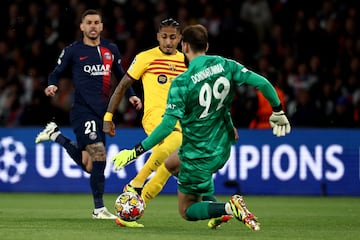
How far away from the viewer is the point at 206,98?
948 centimetres

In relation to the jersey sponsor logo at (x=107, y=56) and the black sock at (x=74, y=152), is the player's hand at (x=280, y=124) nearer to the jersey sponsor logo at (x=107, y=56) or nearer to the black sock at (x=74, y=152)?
the jersey sponsor logo at (x=107, y=56)

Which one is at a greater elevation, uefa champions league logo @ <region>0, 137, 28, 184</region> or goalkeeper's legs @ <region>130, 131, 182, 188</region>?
goalkeeper's legs @ <region>130, 131, 182, 188</region>

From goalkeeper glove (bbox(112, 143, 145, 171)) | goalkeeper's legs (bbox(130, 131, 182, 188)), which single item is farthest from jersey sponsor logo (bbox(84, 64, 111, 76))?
goalkeeper glove (bbox(112, 143, 145, 171))

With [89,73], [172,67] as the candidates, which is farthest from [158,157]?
[89,73]

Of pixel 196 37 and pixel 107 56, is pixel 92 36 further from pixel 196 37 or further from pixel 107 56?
pixel 196 37

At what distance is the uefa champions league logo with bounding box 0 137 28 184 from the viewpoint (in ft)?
57.2

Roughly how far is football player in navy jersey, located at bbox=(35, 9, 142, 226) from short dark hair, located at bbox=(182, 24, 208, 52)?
9.14ft

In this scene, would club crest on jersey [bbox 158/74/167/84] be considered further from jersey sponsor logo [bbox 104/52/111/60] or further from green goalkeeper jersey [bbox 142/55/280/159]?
green goalkeeper jersey [bbox 142/55/280/159]

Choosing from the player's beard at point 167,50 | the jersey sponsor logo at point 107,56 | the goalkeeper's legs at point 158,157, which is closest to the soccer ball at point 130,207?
the goalkeeper's legs at point 158,157

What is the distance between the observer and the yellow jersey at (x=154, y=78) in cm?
1167

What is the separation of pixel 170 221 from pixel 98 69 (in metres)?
2.04

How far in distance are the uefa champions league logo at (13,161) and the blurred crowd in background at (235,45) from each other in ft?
3.95

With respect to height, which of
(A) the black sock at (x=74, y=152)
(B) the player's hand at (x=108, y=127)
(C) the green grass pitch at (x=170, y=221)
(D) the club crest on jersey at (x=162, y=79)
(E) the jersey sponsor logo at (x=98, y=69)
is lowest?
(C) the green grass pitch at (x=170, y=221)

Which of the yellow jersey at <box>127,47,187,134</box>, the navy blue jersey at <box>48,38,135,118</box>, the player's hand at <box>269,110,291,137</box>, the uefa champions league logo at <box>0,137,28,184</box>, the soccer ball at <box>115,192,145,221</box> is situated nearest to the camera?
the player's hand at <box>269,110,291,137</box>
